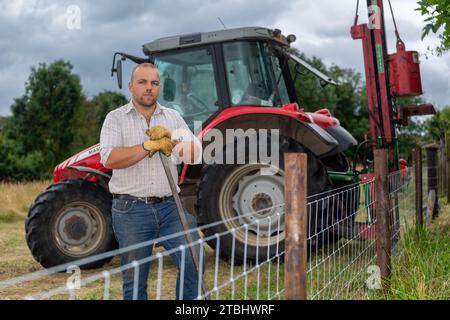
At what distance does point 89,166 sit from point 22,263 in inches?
56.7

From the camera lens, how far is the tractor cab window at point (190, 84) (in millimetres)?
6086

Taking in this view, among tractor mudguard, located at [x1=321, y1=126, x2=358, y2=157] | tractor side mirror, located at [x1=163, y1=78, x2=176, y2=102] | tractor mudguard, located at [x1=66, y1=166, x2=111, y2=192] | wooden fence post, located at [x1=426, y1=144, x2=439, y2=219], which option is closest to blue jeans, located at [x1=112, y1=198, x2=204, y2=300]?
tractor mudguard, located at [x1=66, y1=166, x2=111, y2=192]

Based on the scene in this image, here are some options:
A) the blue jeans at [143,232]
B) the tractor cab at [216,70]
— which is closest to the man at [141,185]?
the blue jeans at [143,232]

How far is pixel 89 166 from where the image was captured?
6090mm

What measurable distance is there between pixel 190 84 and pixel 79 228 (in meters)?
1.73

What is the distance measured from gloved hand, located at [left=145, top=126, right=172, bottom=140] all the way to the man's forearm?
0.09 metres

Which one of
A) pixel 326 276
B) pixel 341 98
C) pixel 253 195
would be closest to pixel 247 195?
pixel 253 195

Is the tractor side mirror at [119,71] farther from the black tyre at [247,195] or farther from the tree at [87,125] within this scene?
the tree at [87,125]

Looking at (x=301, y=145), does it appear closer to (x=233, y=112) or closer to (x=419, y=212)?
(x=233, y=112)

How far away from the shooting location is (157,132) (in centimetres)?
341

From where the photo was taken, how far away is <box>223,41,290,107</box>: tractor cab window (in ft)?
19.7

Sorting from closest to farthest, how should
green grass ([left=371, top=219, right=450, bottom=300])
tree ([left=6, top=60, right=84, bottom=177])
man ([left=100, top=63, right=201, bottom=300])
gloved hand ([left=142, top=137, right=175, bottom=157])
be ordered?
1. gloved hand ([left=142, top=137, right=175, bottom=157])
2. man ([left=100, top=63, right=201, bottom=300])
3. green grass ([left=371, top=219, right=450, bottom=300])
4. tree ([left=6, top=60, right=84, bottom=177])

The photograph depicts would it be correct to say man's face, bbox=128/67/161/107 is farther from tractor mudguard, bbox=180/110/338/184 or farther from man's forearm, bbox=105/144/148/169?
tractor mudguard, bbox=180/110/338/184

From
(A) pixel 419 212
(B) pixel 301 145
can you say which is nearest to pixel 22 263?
(B) pixel 301 145
